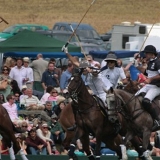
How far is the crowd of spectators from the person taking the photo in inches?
789

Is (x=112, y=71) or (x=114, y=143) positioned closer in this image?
(x=114, y=143)

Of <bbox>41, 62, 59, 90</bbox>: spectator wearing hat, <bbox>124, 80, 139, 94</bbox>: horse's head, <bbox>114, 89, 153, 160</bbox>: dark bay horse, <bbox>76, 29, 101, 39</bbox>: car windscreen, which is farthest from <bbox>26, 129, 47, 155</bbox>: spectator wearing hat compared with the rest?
<bbox>76, 29, 101, 39</bbox>: car windscreen

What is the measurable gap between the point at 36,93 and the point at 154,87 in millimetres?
6462

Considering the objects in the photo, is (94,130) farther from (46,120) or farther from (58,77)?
(58,77)

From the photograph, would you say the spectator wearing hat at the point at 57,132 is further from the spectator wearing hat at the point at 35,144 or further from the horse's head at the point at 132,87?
the horse's head at the point at 132,87

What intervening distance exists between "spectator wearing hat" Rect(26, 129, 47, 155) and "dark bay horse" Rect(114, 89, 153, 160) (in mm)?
3184

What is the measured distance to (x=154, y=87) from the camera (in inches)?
682

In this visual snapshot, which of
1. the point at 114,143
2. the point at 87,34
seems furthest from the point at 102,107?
the point at 87,34

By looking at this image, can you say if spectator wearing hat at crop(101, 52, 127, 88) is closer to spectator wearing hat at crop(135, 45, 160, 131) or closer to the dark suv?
spectator wearing hat at crop(135, 45, 160, 131)

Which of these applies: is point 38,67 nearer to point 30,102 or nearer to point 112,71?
point 30,102

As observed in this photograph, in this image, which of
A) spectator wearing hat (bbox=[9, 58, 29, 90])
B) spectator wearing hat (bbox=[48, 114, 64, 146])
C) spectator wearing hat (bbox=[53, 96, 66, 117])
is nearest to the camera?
spectator wearing hat (bbox=[48, 114, 64, 146])

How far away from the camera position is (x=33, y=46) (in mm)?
26609

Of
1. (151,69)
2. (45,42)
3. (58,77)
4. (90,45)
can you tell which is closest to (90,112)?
(151,69)

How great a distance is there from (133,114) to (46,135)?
145 inches
